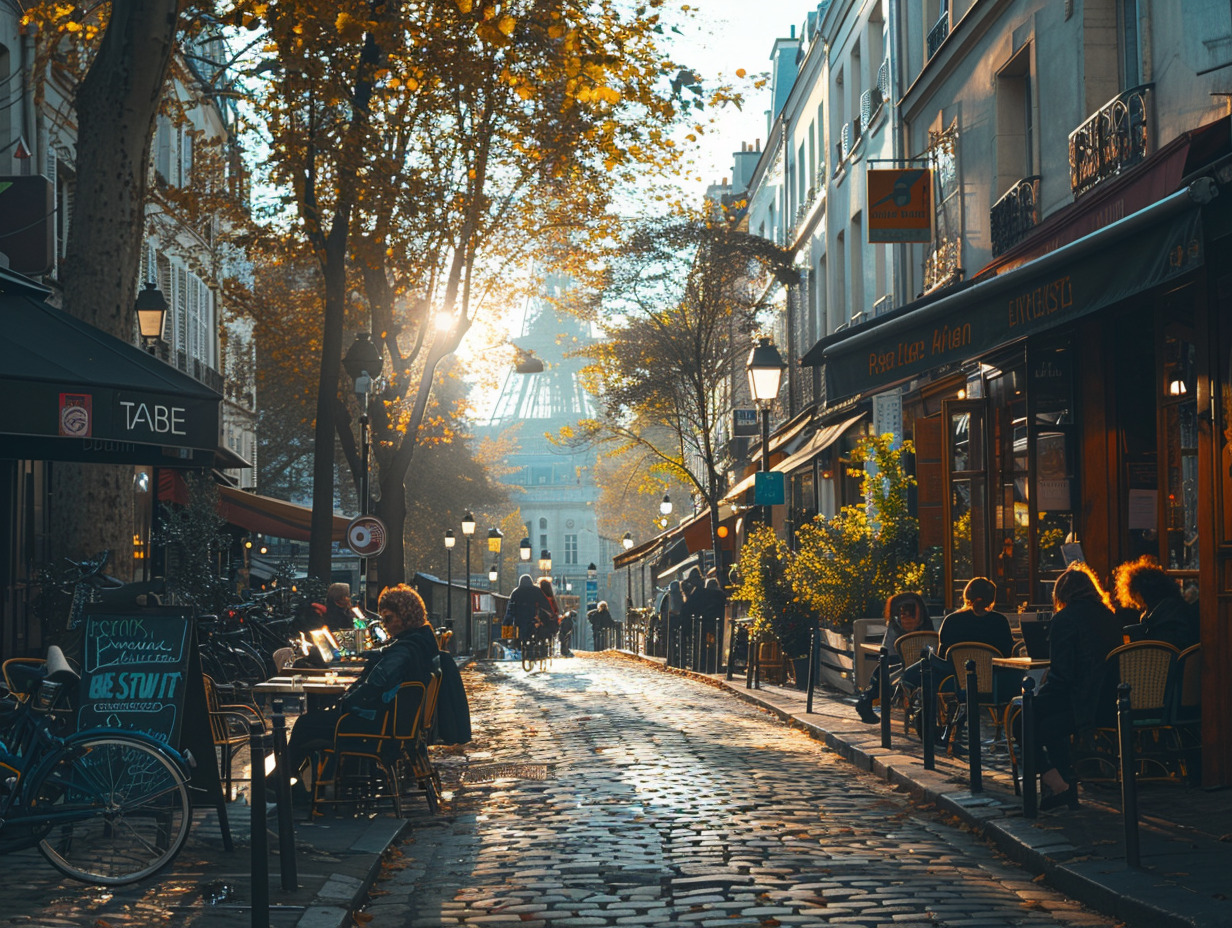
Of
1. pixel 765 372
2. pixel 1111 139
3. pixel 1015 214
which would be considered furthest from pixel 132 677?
pixel 765 372

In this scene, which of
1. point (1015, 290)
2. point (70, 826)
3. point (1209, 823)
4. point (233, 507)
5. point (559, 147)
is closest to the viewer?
point (70, 826)

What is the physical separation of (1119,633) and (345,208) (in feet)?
40.9

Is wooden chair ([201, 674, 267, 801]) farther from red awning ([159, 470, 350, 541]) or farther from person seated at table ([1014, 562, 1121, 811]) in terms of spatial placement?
red awning ([159, 470, 350, 541])

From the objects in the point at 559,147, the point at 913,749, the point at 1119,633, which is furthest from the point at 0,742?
the point at 559,147

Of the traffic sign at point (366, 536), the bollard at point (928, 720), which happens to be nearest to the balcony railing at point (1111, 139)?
the bollard at point (928, 720)

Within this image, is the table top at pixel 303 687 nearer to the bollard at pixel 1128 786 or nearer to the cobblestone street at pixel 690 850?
the cobblestone street at pixel 690 850

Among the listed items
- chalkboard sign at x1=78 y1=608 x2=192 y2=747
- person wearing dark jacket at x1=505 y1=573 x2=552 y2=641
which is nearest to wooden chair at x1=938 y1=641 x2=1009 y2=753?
chalkboard sign at x1=78 y1=608 x2=192 y2=747

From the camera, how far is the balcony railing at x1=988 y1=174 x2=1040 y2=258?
16250 millimetres

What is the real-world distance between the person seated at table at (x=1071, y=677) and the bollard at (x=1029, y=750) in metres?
0.20

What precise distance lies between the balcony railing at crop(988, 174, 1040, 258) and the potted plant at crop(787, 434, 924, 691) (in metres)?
2.72

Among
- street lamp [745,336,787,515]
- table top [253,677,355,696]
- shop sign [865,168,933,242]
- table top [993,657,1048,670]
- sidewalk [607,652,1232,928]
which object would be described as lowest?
sidewalk [607,652,1232,928]

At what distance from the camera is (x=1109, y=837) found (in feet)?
25.4

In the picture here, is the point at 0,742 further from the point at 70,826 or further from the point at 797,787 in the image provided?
the point at 797,787

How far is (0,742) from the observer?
23.5ft
